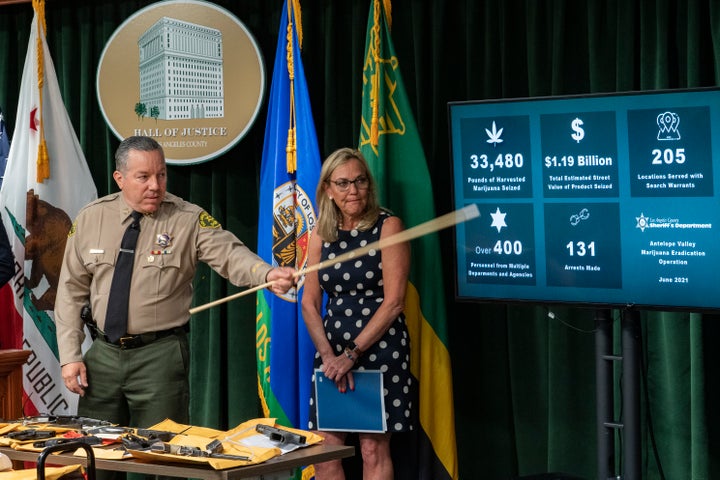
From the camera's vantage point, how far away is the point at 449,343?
14.6 feet

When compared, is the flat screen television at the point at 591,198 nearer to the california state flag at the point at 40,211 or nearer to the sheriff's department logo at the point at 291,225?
the sheriff's department logo at the point at 291,225

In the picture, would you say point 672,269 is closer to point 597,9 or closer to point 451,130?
point 451,130

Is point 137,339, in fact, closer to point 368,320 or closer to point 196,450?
point 368,320

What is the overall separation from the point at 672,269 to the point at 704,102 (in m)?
0.57

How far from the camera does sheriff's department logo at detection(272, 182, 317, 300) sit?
447 centimetres

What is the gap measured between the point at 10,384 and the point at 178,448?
1486 mm

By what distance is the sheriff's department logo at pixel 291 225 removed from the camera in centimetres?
447

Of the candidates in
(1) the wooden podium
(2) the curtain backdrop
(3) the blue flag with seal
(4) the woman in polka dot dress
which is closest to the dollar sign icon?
(2) the curtain backdrop

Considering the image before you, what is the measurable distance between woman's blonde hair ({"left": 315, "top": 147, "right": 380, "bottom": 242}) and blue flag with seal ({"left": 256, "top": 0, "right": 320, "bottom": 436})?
37 cm

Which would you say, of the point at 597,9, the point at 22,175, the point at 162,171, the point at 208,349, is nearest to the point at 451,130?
the point at 597,9

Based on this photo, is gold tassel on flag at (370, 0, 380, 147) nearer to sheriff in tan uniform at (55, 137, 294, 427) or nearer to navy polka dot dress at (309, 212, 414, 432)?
navy polka dot dress at (309, 212, 414, 432)

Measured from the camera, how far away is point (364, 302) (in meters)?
4.00

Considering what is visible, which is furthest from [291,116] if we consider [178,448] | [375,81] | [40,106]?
[178,448]

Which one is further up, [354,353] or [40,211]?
[40,211]
